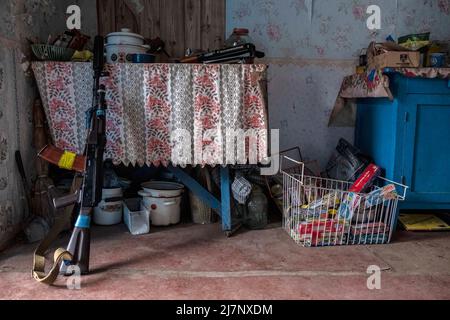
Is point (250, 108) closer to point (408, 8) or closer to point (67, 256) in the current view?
point (67, 256)

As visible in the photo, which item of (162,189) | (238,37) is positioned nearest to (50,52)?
(162,189)

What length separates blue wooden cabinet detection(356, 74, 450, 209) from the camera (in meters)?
2.45

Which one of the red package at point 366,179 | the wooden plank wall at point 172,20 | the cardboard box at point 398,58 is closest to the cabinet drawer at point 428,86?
the cardboard box at point 398,58

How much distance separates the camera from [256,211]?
2576 millimetres

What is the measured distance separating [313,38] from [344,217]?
1.46 m

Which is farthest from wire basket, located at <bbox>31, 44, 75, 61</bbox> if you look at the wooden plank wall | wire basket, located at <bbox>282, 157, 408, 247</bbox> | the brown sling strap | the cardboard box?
the cardboard box

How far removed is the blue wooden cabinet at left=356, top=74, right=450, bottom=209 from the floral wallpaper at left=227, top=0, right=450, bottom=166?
60 cm

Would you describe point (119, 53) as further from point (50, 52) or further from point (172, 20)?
point (172, 20)

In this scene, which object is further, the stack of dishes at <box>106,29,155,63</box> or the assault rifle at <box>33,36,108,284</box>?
the stack of dishes at <box>106,29,155,63</box>

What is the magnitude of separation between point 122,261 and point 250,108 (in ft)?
3.69

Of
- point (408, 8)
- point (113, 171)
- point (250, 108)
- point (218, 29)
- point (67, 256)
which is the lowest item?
point (67, 256)

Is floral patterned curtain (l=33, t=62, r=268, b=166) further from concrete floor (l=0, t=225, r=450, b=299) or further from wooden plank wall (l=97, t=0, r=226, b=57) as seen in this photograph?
wooden plank wall (l=97, t=0, r=226, b=57)

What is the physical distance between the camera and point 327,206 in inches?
90.5
